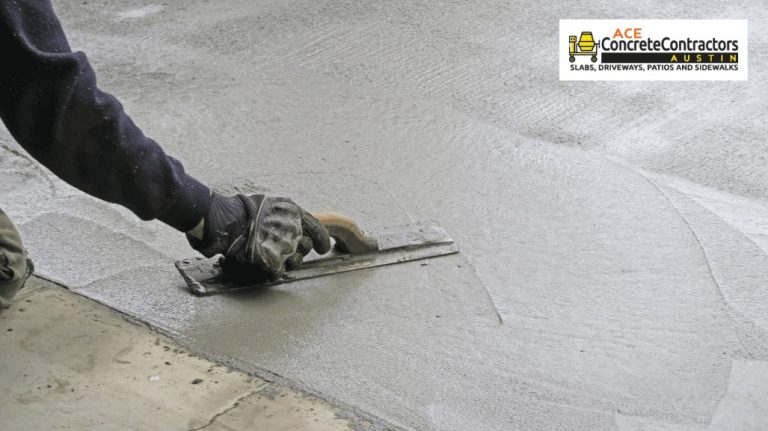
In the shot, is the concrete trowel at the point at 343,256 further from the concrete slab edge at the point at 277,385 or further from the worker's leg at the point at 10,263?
the worker's leg at the point at 10,263

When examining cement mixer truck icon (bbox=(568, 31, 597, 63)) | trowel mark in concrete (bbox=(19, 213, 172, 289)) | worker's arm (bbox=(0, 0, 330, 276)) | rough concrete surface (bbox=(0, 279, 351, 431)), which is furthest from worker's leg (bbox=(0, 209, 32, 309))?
cement mixer truck icon (bbox=(568, 31, 597, 63))

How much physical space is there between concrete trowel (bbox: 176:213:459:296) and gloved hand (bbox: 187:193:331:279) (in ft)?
0.20

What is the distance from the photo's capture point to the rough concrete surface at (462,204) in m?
2.33

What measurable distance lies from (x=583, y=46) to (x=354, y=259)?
1.93 m

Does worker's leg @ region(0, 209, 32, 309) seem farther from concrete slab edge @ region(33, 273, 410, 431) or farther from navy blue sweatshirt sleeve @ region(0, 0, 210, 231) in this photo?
navy blue sweatshirt sleeve @ region(0, 0, 210, 231)

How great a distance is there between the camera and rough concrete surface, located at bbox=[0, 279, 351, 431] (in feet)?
7.00

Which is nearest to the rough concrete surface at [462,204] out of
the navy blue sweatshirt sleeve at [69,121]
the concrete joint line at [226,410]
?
the concrete joint line at [226,410]

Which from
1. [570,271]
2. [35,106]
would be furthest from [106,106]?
[570,271]

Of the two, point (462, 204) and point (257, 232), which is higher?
point (257, 232)

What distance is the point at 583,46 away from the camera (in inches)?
167

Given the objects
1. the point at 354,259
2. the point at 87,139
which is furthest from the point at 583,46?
the point at 87,139

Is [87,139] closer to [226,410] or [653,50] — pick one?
[226,410]

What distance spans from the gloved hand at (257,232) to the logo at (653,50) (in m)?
1.76

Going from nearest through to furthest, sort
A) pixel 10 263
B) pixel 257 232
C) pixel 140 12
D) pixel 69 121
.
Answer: pixel 69 121 → pixel 10 263 → pixel 257 232 → pixel 140 12
